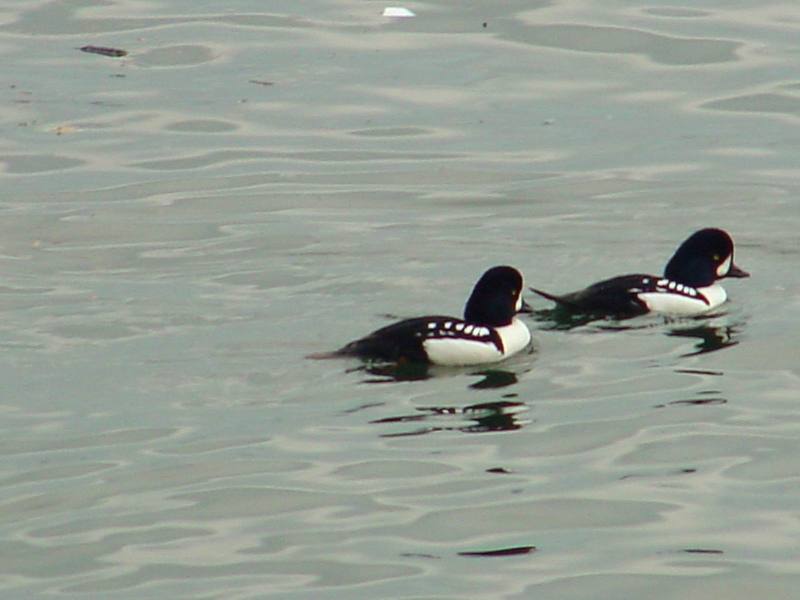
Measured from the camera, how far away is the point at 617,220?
17.5m

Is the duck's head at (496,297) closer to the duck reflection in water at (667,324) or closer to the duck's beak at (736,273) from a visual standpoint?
the duck reflection in water at (667,324)

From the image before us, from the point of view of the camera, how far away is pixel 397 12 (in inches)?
960

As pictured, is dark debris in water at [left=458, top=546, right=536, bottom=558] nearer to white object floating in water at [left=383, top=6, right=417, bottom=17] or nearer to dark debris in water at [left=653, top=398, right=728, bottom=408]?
dark debris in water at [left=653, top=398, right=728, bottom=408]

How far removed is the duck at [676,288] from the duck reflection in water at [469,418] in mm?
2264

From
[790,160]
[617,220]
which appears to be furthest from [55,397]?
[790,160]

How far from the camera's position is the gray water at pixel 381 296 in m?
10.1

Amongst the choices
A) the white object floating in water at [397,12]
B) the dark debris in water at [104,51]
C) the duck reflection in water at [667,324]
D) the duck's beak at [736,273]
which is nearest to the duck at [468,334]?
the duck reflection in water at [667,324]

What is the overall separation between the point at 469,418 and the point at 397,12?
12.7 m

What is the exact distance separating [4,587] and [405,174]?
395 inches

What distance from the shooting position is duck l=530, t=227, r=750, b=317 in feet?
48.2

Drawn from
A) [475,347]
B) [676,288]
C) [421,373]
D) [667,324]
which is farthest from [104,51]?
[421,373]

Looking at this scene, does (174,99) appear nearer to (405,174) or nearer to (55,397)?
(405,174)

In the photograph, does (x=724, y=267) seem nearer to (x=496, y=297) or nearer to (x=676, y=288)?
(x=676, y=288)

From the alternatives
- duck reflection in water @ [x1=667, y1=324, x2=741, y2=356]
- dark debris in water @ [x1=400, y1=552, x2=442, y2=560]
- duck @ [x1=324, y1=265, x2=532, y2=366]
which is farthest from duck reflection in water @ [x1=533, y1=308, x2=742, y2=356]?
dark debris in water @ [x1=400, y1=552, x2=442, y2=560]
